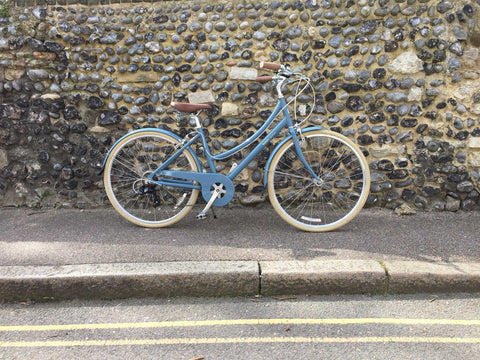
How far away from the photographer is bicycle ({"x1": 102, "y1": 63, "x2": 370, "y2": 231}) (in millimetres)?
3814

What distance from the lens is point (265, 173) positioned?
393cm

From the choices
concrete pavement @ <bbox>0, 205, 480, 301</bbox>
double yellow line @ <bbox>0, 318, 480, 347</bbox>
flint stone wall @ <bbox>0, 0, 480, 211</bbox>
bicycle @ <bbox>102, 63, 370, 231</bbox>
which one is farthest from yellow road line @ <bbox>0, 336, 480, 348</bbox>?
flint stone wall @ <bbox>0, 0, 480, 211</bbox>

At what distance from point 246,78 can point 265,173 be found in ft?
3.59

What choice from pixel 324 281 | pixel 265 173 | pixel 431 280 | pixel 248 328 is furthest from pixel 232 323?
pixel 265 173

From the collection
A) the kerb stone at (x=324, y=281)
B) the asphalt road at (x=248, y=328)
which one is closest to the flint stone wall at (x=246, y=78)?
the kerb stone at (x=324, y=281)

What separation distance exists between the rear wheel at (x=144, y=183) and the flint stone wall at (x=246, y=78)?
30cm

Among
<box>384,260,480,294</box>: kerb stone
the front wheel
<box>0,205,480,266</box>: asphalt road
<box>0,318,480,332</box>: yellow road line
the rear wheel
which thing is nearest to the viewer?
<box>0,318,480,332</box>: yellow road line

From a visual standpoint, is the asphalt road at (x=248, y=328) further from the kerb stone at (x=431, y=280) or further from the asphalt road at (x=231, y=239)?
the asphalt road at (x=231, y=239)

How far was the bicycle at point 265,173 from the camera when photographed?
381cm

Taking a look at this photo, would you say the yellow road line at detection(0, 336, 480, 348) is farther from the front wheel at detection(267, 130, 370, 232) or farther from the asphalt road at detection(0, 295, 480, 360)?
the front wheel at detection(267, 130, 370, 232)

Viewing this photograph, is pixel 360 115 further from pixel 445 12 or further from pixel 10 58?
pixel 10 58

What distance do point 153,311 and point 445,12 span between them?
398cm

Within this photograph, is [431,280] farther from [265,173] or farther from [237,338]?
[265,173]

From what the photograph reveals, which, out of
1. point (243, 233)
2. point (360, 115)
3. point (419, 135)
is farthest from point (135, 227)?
point (419, 135)
